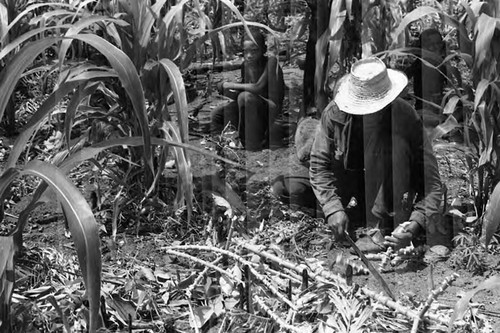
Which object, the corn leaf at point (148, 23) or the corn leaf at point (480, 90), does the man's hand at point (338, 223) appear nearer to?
the corn leaf at point (480, 90)

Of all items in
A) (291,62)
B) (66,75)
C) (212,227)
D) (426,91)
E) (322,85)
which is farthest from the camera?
(291,62)

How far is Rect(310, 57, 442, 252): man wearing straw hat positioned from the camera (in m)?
3.74

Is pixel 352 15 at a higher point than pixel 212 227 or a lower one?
higher

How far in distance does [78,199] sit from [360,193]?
1.63 meters

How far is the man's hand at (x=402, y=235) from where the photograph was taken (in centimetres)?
377

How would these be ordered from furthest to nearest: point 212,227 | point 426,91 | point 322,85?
point 426,91
point 322,85
point 212,227

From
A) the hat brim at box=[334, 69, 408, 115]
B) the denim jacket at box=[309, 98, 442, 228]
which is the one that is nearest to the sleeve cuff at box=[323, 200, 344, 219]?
the denim jacket at box=[309, 98, 442, 228]

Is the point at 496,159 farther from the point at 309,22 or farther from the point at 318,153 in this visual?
the point at 309,22

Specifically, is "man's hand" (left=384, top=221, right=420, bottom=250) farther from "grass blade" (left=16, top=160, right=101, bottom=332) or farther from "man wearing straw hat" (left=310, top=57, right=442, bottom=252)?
"grass blade" (left=16, top=160, right=101, bottom=332)

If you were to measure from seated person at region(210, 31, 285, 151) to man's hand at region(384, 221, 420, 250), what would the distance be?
3.55 feet

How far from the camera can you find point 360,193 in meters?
4.11

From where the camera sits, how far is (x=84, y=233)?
8.66 ft

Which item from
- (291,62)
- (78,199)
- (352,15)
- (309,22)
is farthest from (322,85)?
(78,199)

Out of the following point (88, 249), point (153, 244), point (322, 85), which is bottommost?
point (153, 244)
